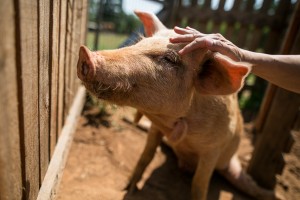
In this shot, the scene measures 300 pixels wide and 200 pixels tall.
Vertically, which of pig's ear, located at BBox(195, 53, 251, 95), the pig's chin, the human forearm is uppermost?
the human forearm

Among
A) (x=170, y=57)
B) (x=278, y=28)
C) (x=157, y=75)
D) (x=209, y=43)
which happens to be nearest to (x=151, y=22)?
(x=170, y=57)

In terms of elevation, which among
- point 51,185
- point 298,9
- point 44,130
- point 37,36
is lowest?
point 51,185

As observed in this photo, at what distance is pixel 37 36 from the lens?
171cm

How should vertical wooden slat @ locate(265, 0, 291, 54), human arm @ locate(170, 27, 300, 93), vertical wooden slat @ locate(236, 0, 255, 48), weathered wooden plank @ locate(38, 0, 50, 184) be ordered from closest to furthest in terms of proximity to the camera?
weathered wooden plank @ locate(38, 0, 50, 184)
human arm @ locate(170, 27, 300, 93)
vertical wooden slat @ locate(265, 0, 291, 54)
vertical wooden slat @ locate(236, 0, 255, 48)

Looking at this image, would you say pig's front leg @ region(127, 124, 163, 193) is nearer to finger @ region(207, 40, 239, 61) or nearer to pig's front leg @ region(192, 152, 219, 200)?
pig's front leg @ region(192, 152, 219, 200)

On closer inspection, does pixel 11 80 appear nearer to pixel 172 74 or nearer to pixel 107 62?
pixel 107 62

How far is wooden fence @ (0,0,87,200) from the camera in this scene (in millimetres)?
1319

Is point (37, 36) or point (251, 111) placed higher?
point (37, 36)

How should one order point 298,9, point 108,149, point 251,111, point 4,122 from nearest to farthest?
point 4,122 < point 298,9 < point 108,149 < point 251,111

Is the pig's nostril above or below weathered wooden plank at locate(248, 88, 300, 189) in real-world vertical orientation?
above

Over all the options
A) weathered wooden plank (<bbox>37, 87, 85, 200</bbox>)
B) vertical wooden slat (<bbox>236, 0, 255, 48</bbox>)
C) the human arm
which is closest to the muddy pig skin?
the human arm

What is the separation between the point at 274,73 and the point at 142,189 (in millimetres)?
2093

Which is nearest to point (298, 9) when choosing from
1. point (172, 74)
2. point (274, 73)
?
point (274, 73)

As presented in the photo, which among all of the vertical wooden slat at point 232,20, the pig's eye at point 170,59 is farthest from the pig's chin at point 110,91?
the vertical wooden slat at point 232,20
